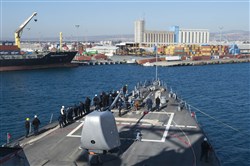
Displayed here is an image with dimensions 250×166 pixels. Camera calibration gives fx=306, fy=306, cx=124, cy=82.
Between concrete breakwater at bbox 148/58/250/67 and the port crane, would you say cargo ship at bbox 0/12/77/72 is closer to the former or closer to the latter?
the port crane

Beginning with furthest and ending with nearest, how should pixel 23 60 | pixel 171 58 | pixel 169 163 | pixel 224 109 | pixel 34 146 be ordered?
pixel 171 58, pixel 23 60, pixel 224 109, pixel 34 146, pixel 169 163

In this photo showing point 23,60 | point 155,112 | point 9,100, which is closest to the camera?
point 155,112

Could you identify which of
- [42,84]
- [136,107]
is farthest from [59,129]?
[42,84]

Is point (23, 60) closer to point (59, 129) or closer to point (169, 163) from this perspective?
point (59, 129)

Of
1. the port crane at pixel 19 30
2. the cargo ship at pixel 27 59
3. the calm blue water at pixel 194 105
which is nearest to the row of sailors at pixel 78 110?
the calm blue water at pixel 194 105

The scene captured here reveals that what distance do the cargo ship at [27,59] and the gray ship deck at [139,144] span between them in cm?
8597

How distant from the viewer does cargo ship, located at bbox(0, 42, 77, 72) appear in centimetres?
10291

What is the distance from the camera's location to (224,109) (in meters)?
43.6

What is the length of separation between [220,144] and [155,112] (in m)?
6.98

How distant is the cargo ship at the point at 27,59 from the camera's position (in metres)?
103

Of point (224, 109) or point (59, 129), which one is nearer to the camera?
point (59, 129)

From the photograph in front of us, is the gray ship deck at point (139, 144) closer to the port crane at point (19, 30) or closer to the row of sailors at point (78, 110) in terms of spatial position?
the row of sailors at point (78, 110)

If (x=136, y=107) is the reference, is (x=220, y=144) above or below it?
below

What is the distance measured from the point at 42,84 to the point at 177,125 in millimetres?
55558
